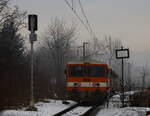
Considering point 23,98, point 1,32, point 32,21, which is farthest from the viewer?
point 1,32

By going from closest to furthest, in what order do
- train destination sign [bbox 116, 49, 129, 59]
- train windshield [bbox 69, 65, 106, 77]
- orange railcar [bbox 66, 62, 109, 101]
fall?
1. train destination sign [bbox 116, 49, 129, 59]
2. orange railcar [bbox 66, 62, 109, 101]
3. train windshield [bbox 69, 65, 106, 77]

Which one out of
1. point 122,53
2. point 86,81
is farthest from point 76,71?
point 122,53

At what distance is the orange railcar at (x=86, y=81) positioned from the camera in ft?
74.9

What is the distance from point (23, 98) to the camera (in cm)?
2258

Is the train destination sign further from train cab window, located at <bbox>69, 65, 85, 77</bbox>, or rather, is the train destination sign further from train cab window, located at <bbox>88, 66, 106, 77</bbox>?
train cab window, located at <bbox>69, 65, 85, 77</bbox>

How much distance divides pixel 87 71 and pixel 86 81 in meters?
0.64

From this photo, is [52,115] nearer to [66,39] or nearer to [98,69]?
[98,69]

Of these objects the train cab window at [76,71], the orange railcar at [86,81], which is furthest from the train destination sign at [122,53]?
the train cab window at [76,71]

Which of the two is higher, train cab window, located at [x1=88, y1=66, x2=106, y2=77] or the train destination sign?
the train destination sign

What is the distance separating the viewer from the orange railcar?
22.8 m

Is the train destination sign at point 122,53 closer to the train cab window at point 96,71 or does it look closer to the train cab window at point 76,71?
the train cab window at point 96,71

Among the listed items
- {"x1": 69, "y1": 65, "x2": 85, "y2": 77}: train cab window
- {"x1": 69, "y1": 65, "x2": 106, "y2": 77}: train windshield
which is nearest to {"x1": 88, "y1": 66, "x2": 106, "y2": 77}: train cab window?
{"x1": 69, "y1": 65, "x2": 106, "y2": 77}: train windshield

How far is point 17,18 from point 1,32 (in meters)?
7.18

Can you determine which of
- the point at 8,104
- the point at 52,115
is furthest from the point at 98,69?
the point at 52,115
